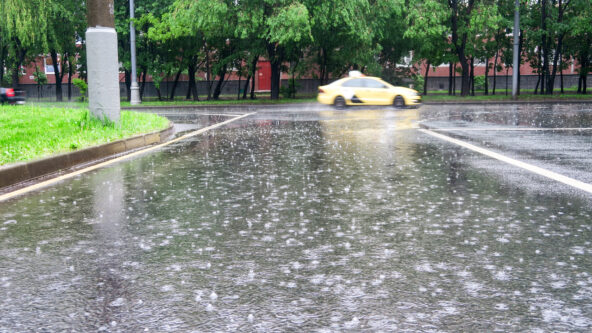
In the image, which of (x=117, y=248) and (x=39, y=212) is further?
(x=39, y=212)

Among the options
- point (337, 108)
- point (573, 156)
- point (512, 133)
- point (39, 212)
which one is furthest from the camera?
point (337, 108)

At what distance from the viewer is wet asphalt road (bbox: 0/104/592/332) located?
3.88m

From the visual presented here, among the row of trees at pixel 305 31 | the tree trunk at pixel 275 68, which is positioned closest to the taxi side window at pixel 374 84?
the row of trees at pixel 305 31

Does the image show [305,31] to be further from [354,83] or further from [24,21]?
[24,21]

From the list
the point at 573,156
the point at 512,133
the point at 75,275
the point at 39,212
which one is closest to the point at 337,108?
the point at 512,133

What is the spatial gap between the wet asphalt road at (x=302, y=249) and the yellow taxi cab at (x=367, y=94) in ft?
62.3

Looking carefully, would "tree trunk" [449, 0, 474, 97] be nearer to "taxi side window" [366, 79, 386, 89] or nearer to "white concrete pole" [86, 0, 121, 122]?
"taxi side window" [366, 79, 386, 89]

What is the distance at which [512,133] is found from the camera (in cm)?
1587

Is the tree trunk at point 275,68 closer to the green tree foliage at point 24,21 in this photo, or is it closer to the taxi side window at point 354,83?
the taxi side window at point 354,83

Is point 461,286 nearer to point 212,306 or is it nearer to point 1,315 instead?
point 212,306

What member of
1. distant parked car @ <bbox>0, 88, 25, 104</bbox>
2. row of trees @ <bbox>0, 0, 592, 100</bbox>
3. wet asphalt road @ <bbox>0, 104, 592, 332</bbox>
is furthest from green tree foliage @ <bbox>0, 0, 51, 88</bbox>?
wet asphalt road @ <bbox>0, 104, 592, 332</bbox>

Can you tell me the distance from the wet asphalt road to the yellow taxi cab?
1899cm

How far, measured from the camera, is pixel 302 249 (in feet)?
17.6

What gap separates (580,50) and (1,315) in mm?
51581
